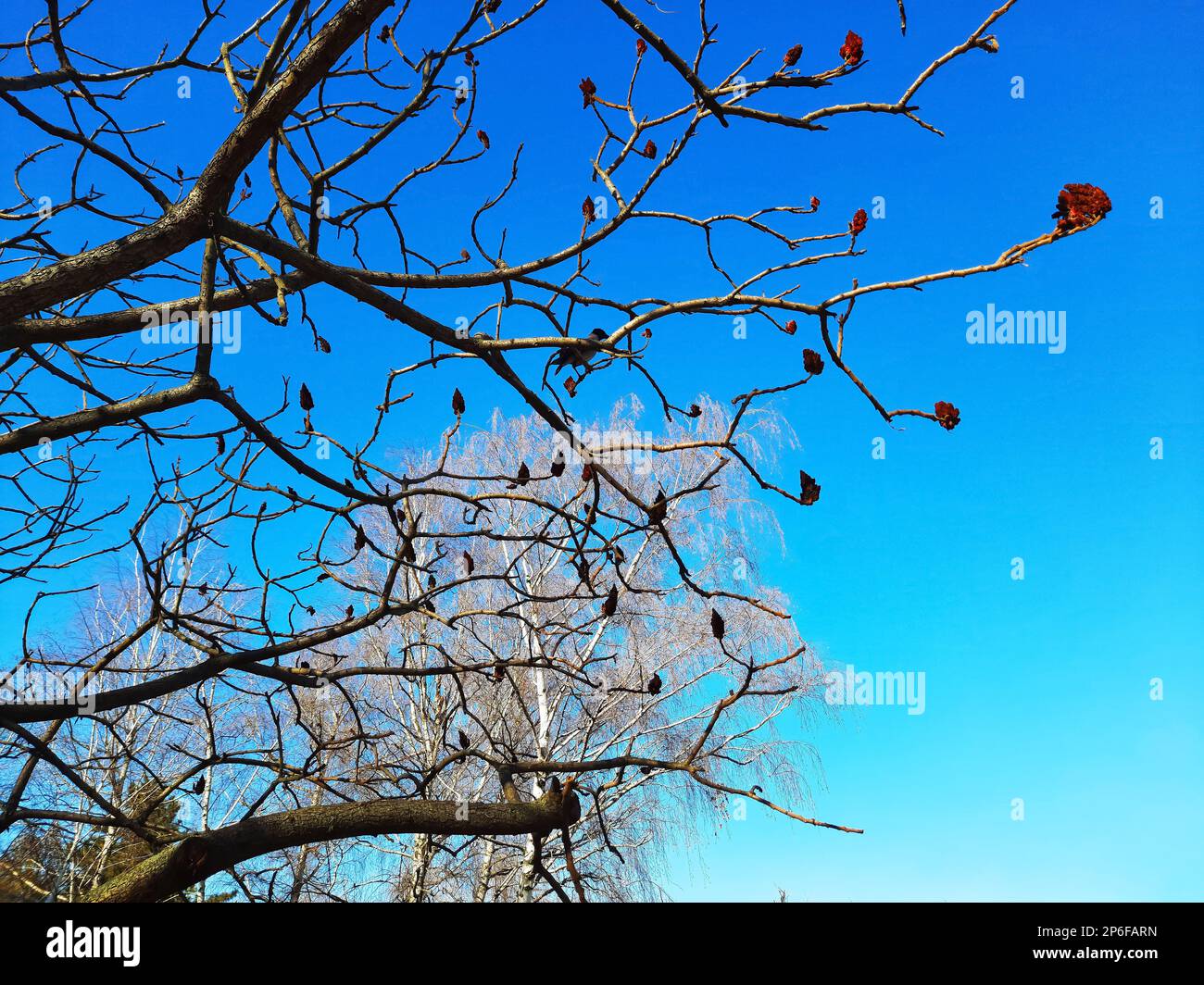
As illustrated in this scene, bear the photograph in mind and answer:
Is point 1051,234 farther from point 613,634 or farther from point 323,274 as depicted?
point 613,634

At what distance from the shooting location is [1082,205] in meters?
1.62

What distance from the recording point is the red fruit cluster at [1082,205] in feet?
5.29
